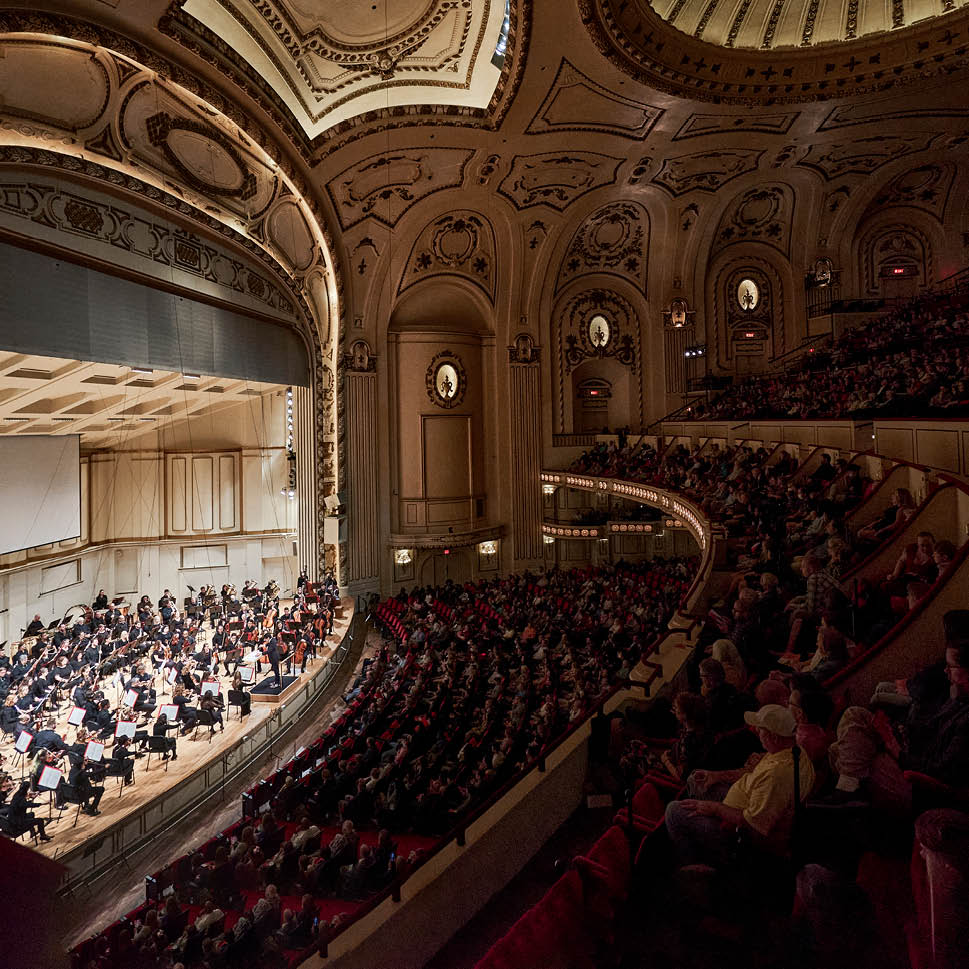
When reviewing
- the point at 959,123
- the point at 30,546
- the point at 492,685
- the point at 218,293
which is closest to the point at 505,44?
the point at 218,293

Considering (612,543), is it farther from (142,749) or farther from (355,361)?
(142,749)

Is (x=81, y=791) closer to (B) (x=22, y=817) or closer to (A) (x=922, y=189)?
(B) (x=22, y=817)

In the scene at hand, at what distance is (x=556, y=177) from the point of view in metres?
15.5

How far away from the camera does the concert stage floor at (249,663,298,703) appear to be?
9.98 m

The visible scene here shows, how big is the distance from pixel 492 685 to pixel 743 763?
560 centimetres

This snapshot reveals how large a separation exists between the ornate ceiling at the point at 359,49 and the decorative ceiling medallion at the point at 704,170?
6.14 meters

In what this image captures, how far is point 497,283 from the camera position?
1825cm

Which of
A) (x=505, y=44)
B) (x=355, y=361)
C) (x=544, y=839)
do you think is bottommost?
(x=544, y=839)

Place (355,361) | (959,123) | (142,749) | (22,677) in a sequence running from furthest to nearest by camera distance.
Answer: (355,361), (959,123), (22,677), (142,749)

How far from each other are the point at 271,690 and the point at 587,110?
12.9 metres

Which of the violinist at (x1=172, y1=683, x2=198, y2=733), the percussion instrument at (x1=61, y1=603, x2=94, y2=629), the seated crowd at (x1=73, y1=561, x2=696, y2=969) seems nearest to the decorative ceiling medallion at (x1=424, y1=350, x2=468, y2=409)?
the seated crowd at (x1=73, y1=561, x2=696, y2=969)

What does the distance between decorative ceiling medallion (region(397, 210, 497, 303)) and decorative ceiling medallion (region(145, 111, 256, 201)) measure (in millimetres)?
5077

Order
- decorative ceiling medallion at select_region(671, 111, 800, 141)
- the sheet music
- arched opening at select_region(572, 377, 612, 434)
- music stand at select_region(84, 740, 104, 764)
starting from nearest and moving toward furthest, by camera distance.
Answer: the sheet music
music stand at select_region(84, 740, 104, 764)
decorative ceiling medallion at select_region(671, 111, 800, 141)
arched opening at select_region(572, 377, 612, 434)

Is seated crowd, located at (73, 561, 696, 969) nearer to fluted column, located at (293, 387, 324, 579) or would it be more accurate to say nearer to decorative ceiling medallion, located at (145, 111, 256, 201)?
fluted column, located at (293, 387, 324, 579)
